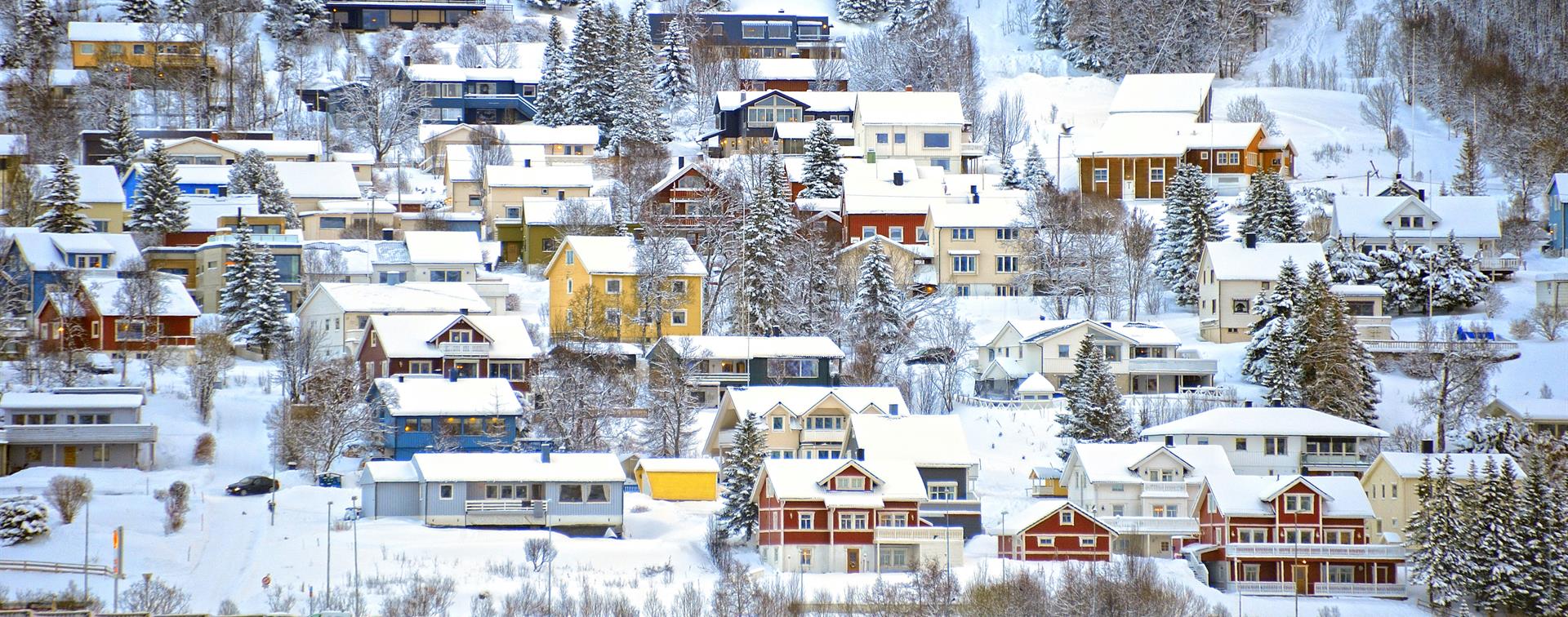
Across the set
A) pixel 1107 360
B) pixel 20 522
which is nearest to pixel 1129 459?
pixel 1107 360

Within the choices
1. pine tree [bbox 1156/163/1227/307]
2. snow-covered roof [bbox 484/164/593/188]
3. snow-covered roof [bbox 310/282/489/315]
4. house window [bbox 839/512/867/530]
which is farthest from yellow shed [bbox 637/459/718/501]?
snow-covered roof [bbox 484/164/593/188]

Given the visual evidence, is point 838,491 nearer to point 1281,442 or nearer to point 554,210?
point 1281,442

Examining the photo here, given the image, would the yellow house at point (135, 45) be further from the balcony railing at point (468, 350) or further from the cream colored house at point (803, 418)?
the cream colored house at point (803, 418)

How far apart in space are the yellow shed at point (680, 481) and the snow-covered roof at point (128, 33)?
53.6 meters

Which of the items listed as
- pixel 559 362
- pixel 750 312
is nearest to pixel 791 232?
pixel 750 312

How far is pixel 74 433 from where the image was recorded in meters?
57.2

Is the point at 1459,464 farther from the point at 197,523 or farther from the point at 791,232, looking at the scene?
the point at 197,523

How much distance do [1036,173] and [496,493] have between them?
130 feet

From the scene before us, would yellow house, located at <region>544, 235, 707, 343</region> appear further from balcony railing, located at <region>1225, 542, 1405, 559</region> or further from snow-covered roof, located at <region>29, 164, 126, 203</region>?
balcony railing, located at <region>1225, 542, 1405, 559</region>

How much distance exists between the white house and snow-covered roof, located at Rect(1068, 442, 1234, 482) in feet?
7.53

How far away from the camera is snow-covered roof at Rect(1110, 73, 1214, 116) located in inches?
3871

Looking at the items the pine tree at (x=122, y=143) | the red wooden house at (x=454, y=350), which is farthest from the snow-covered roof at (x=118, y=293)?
the pine tree at (x=122, y=143)

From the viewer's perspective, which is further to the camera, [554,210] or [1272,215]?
[554,210]

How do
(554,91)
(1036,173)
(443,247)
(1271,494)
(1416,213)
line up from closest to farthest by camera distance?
(1271,494)
(443,247)
(1416,213)
(1036,173)
(554,91)
